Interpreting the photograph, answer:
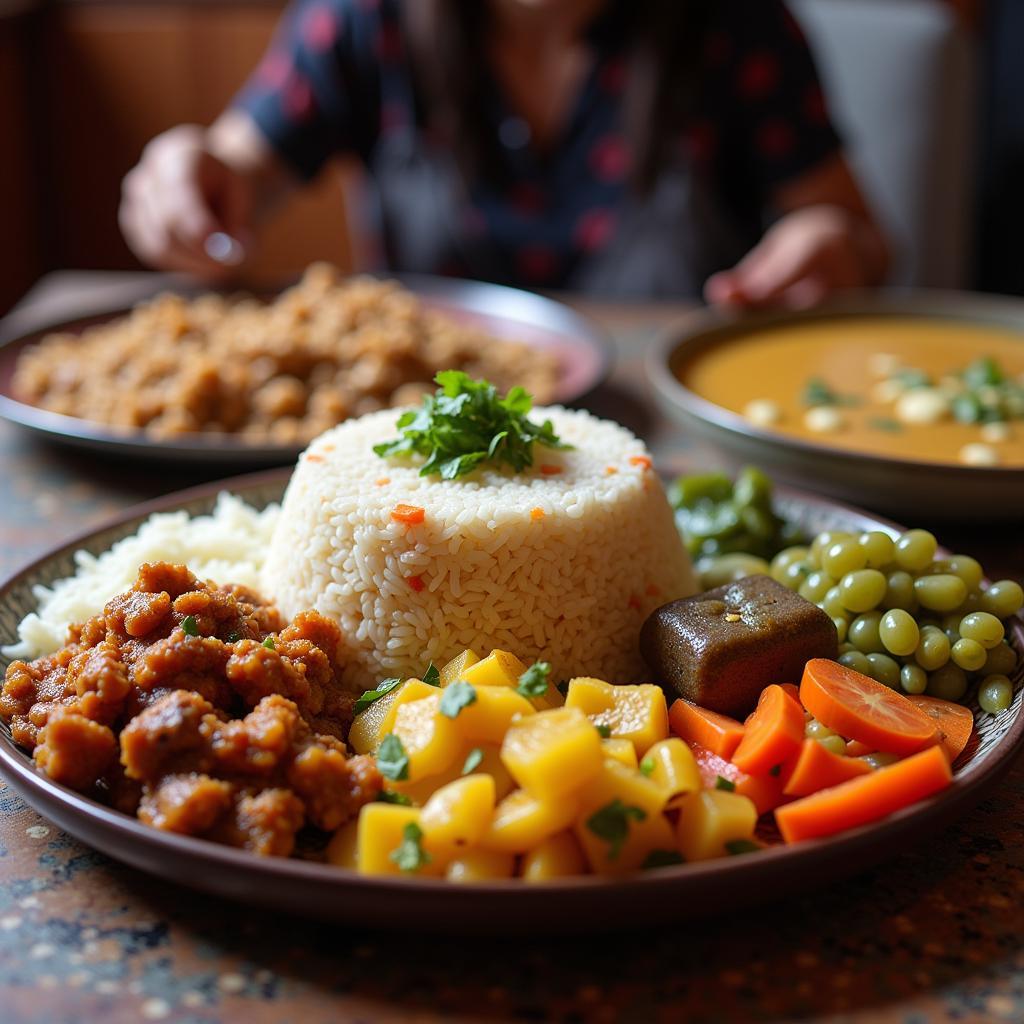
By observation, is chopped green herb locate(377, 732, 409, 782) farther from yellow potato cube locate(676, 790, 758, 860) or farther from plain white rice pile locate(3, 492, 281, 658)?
plain white rice pile locate(3, 492, 281, 658)

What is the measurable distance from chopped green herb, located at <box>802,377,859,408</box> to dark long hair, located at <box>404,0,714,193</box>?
145 cm

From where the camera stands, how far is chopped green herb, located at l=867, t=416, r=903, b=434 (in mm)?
2557

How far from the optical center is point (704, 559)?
2.14 meters

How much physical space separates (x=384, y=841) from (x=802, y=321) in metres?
2.39

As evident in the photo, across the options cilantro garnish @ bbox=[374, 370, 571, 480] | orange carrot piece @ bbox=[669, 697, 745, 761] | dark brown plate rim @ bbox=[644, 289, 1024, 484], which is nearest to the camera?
orange carrot piece @ bbox=[669, 697, 745, 761]

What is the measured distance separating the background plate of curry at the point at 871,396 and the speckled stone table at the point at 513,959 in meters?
0.87

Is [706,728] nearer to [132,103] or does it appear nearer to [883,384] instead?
[883,384]

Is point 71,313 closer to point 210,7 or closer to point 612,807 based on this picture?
point 612,807

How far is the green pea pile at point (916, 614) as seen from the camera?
1.64 m

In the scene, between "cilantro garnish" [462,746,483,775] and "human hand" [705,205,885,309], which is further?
"human hand" [705,205,885,309]

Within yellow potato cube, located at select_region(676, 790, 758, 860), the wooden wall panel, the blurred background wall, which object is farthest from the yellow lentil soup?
the wooden wall panel

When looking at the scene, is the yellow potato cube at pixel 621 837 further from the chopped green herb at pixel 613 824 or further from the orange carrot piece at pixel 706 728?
the orange carrot piece at pixel 706 728

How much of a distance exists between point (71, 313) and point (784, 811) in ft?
8.70

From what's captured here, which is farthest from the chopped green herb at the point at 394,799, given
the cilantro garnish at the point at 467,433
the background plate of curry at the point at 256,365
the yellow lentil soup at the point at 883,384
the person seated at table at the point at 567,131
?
the person seated at table at the point at 567,131
